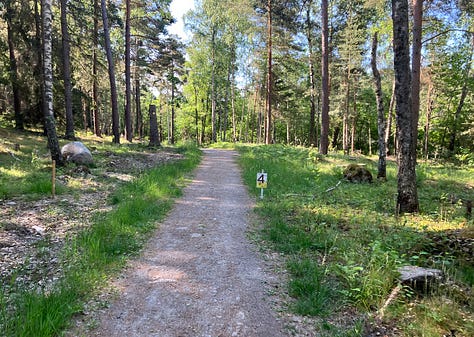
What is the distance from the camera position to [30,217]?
620 cm

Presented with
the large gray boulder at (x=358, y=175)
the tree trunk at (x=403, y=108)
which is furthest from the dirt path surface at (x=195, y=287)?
the large gray boulder at (x=358, y=175)

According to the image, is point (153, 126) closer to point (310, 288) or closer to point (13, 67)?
point (13, 67)

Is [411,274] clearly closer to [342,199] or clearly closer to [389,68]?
[342,199]

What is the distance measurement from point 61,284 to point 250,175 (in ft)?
28.7

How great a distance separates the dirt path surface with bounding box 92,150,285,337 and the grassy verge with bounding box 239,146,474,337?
0.55 metres

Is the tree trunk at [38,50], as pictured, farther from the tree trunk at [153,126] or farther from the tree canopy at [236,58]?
the tree trunk at [153,126]

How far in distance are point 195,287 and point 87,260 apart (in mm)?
1677

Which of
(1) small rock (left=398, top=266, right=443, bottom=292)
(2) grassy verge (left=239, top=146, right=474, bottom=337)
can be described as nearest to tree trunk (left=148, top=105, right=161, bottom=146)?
(2) grassy verge (left=239, top=146, right=474, bottom=337)

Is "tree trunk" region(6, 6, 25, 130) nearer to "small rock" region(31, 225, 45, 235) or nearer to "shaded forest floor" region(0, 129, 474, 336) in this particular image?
"shaded forest floor" region(0, 129, 474, 336)

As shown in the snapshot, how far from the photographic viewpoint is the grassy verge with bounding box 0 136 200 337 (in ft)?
9.85

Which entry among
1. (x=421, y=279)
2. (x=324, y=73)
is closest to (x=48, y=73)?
(x=421, y=279)

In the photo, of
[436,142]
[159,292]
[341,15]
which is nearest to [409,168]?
[159,292]

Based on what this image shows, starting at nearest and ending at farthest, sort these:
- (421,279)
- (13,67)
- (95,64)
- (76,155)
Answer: (421,279) → (76,155) → (13,67) → (95,64)

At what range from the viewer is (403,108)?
6848mm
